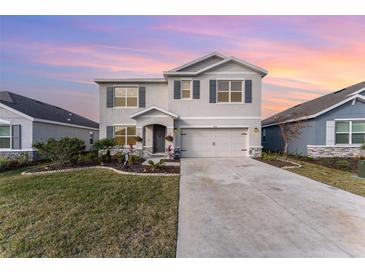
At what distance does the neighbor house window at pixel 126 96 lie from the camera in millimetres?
Result: 15891

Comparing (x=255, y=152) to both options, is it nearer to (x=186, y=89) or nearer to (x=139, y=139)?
(x=186, y=89)

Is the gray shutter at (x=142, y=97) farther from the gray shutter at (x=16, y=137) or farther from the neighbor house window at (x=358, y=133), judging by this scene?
the neighbor house window at (x=358, y=133)

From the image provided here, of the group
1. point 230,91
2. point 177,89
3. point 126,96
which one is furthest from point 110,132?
point 230,91

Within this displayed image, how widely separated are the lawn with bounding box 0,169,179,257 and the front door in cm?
757

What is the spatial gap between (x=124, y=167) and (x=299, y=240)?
816cm

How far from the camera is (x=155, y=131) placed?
51.4 ft

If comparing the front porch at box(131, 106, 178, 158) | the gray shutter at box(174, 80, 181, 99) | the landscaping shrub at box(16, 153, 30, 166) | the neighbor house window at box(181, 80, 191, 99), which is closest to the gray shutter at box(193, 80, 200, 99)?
the neighbor house window at box(181, 80, 191, 99)

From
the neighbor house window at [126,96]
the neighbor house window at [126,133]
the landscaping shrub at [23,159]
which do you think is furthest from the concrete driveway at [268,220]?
the landscaping shrub at [23,159]

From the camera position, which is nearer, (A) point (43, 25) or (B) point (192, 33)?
(A) point (43, 25)

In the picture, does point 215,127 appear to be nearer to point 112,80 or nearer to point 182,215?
point 112,80

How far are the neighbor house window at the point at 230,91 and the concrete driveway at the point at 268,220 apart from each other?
8.35m

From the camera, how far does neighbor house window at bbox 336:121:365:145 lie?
14617 mm
